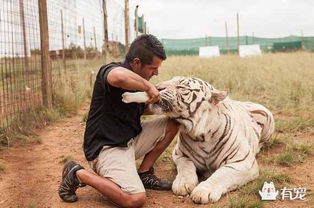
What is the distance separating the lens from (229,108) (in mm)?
3945

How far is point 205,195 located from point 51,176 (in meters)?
1.58

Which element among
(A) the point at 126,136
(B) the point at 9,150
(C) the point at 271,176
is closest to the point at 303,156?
(C) the point at 271,176

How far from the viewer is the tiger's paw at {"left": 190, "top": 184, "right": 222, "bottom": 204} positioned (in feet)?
10.7

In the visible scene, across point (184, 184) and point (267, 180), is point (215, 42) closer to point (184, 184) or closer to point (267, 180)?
point (267, 180)

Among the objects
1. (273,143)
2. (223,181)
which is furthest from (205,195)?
(273,143)

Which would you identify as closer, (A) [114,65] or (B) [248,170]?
(A) [114,65]

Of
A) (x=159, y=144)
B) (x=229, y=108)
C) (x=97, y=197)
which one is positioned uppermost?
(x=229, y=108)

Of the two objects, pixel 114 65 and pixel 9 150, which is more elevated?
pixel 114 65

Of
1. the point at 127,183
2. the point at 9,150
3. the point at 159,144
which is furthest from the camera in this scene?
the point at 9,150

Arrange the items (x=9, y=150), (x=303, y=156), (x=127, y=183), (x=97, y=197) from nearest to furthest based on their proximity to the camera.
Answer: (x=127, y=183) → (x=97, y=197) → (x=303, y=156) → (x=9, y=150)

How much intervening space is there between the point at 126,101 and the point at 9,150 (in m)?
2.23

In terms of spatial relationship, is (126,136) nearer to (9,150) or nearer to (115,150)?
(115,150)
